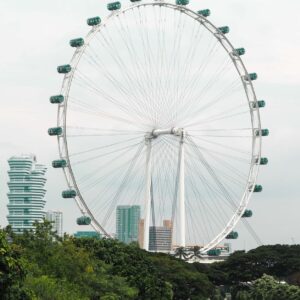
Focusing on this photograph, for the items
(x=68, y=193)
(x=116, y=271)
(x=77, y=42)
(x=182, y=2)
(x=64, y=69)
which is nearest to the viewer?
(x=116, y=271)

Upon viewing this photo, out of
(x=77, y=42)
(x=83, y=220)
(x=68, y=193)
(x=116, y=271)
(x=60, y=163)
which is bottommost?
(x=116, y=271)

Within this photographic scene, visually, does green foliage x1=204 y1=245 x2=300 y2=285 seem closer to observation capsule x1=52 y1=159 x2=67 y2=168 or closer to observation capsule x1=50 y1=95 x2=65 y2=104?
observation capsule x1=52 y1=159 x2=67 y2=168

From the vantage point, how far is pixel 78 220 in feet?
244

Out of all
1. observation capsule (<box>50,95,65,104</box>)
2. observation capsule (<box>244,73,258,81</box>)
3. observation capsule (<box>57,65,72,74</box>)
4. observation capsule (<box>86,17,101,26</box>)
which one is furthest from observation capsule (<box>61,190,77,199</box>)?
observation capsule (<box>244,73,258,81</box>)

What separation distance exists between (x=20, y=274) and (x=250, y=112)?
197ft

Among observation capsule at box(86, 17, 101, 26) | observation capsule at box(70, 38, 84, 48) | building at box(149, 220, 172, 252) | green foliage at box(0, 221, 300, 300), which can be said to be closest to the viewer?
green foliage at box(0, 221, 300, 300)

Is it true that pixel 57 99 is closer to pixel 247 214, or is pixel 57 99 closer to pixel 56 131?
pixel 56 131

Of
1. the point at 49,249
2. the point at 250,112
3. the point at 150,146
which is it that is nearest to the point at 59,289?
the point at 49,249

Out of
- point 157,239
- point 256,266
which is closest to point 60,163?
point 256,266

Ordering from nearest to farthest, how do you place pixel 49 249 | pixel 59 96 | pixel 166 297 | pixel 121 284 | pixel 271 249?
pixel 49 249, pixel 121 284, pixel 166 297, pixel 59 96, pixel 271 249

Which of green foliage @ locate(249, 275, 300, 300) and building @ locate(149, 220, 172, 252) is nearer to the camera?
green foliage @ locate(249, 275, 300, 300)

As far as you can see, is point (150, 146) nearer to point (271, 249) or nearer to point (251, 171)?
point (251, 171)

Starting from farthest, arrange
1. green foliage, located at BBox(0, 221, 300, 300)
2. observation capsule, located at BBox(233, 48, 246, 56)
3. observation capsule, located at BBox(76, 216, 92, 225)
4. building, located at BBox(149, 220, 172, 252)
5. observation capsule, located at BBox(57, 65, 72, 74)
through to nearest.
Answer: building, located at BBox(149, 220, 172, 252) → observation capsule, located at BBox(233, 48, 246, 56) → observation capsule, located at BBox(76, 216, 92, 225) → observation capsule, located at BBox(57, 65, 72, 74) → green foliage, located at BBox(0, 221, 300, 300)

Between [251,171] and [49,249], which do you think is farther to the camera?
[251,171]
